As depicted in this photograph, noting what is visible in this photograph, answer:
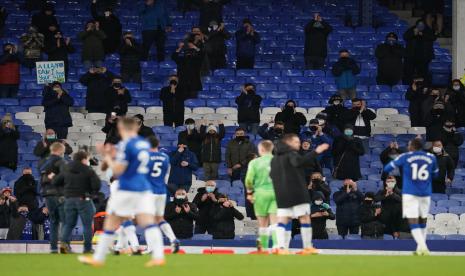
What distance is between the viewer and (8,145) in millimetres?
33031

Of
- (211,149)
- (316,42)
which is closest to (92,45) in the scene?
(211,149)

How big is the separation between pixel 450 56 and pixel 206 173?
1003 cm

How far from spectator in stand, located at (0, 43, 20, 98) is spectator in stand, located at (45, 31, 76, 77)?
944 millimetres

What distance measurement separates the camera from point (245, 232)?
31.1 m

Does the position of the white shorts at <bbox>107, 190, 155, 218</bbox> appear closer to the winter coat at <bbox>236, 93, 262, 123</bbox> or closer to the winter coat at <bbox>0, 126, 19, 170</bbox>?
the winter coat at <bbox>0, 126, 19, 170</bbox>

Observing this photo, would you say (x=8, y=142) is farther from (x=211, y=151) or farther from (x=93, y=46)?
(x=211, y=151)

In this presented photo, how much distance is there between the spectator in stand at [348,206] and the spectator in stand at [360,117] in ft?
12.1

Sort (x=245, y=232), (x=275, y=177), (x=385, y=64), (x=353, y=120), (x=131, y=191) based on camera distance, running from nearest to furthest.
→ (x=131, y=191) < (x=275, y=177) < (x=245, y=232) < (x=353, y=120) < (x=385, y=64)

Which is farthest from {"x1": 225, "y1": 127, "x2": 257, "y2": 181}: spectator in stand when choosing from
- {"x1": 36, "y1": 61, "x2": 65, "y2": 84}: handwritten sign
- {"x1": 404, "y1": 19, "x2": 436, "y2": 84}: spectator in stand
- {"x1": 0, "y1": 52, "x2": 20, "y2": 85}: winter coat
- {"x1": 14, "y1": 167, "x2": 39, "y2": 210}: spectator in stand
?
{"x1": 0, "y1": 52, "x2": 20, "y2": 85}: winter coat

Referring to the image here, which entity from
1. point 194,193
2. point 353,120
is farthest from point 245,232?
point 353,120

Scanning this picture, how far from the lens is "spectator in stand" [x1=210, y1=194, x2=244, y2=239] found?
29406 millimetres

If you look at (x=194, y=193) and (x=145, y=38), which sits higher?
(x=145, y=38)

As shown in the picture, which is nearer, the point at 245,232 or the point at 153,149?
the point at 153,149

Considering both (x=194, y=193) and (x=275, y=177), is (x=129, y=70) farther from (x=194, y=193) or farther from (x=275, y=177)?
(x=275, y=177)
